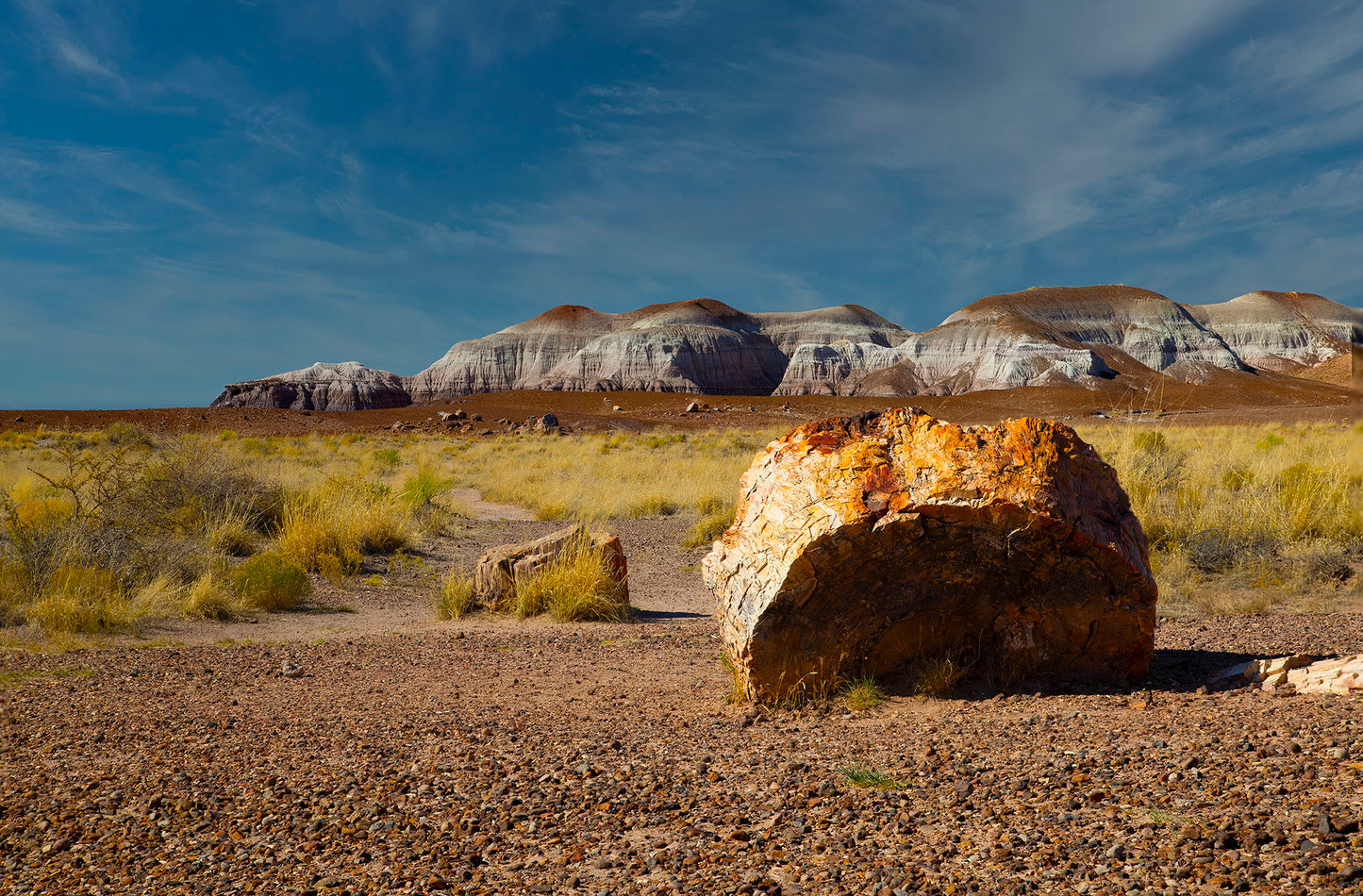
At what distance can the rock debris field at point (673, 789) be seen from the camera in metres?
2.56

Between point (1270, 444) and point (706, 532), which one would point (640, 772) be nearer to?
point (706, 532)

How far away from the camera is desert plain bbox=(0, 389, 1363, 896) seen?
2604 millimetres

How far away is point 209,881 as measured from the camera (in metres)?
2.86

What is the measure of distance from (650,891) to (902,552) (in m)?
2.27

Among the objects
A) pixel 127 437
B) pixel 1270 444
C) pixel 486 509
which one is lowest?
pixel 486 509

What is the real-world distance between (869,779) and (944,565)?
1415 millimetres

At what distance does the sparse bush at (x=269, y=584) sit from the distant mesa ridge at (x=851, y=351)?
72971 millimetres

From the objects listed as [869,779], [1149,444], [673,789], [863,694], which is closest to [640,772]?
[673,789]

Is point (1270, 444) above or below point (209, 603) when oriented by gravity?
above

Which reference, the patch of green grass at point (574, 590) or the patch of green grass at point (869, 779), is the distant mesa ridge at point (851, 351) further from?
the patch of green grass at point (869, 779)

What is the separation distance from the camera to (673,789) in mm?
3436

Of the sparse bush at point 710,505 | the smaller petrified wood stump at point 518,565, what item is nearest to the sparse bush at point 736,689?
the smaller petrified wood stump at point 518,565

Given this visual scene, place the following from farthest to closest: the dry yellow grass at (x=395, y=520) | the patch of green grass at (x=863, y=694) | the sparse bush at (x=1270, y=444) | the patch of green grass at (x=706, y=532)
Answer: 1. the sparse bush at (x=1270, y=444)
2. the patch of green grass at (x=706, y=532)
3. the dry yellow grass at (x=395, y=520)
4. the patch of green grass at (x=863, y=694)

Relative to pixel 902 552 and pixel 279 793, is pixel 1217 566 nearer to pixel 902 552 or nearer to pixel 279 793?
pixel 902 552
